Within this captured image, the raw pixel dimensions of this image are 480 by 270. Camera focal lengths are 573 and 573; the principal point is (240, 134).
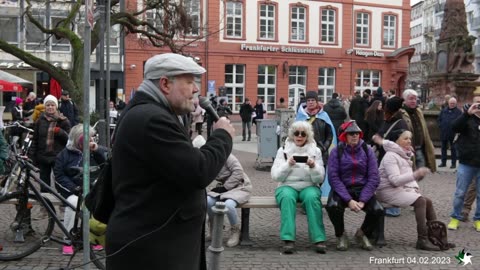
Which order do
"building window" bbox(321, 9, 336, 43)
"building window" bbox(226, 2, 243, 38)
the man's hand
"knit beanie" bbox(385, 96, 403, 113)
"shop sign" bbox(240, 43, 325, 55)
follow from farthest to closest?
"building window" bbox(321, 9, 336, 43), "shop sign" bbox(240, 43, 325, 55), "building window" bbox(226, 2, 243, 38), "knit beanie" bbox(385, 96, 403, 113), the man's hand

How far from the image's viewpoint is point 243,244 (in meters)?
6.73

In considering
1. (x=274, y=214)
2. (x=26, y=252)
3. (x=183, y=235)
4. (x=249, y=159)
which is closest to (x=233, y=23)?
(x=249, y=159)

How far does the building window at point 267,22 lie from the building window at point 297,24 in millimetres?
1536

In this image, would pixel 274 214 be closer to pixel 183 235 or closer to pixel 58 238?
pixel 58 238

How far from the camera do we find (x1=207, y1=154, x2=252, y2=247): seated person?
670 centimetres

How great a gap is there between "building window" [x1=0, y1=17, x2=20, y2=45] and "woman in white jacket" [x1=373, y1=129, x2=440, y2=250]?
116 feet

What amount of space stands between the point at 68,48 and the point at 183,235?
126 feet

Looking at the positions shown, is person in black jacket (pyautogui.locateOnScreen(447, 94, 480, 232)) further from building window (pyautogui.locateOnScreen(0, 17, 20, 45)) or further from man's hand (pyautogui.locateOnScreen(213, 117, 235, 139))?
building window (pyautogui.locateOnScreen(0, 17, 20, 45))

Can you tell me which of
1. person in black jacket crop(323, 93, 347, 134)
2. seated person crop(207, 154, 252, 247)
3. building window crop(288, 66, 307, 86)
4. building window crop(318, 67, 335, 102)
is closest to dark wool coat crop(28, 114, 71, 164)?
seated person crop(207, 154, 252, 247)

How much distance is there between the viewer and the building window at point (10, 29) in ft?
123

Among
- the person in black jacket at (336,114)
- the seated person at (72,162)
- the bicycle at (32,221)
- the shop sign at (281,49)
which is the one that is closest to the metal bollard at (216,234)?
the bicycle at (32,221)

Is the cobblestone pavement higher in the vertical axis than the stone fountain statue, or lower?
lower

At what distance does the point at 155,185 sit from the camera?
253 centimetres

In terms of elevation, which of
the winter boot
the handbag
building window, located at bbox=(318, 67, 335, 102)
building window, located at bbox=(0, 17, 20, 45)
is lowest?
the winter boot
